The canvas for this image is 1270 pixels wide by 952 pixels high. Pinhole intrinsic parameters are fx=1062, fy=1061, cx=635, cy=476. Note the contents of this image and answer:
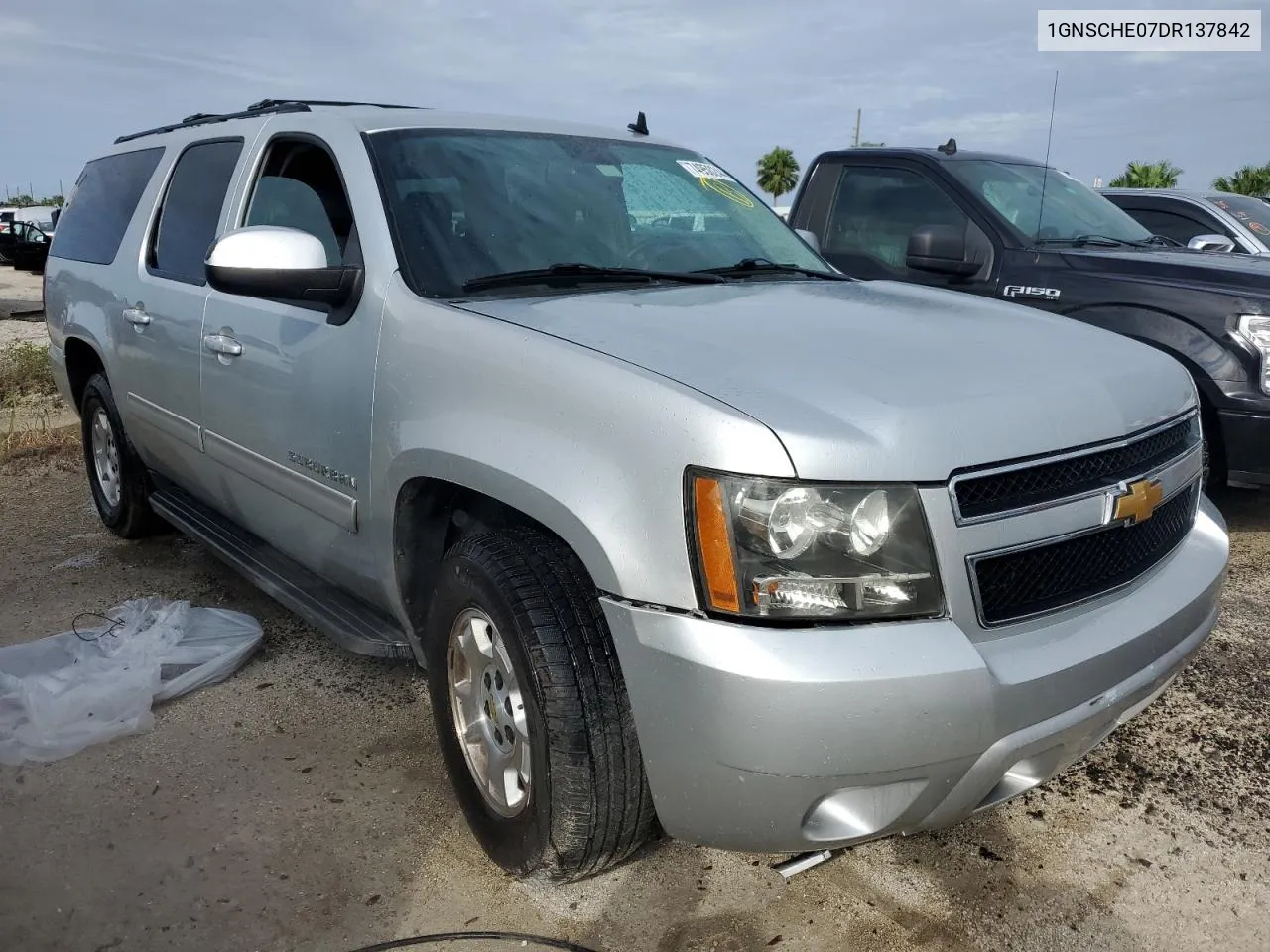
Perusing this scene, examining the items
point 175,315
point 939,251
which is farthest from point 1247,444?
point 175,315

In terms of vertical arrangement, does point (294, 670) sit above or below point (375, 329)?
below

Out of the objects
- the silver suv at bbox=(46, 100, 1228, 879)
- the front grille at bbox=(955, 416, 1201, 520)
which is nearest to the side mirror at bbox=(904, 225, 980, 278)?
the silver suv at bbox=(46, 100, 1228, 879)

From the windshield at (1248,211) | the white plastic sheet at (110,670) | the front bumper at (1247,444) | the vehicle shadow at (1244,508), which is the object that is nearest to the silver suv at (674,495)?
the white plastic sheet at (110,670)

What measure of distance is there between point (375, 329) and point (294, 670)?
4.89 feet

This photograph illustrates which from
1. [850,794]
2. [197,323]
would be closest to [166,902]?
[850,794]

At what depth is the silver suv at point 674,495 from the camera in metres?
1.85

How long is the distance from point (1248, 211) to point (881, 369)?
7.11 m

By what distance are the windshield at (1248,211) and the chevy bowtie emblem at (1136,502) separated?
20.7 feet

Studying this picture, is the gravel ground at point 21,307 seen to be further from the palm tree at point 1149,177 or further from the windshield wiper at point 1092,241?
the palm tree at point 1149,177

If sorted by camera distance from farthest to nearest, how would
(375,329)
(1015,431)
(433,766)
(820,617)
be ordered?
(433,766)
(375,329)
(1015,431)
(820,617)

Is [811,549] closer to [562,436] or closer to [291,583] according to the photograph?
[562,436]

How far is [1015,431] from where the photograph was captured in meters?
1.99

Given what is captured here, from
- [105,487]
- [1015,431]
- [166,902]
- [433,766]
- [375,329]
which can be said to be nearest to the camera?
[1015,431]

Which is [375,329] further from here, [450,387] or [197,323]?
[197,323]
